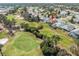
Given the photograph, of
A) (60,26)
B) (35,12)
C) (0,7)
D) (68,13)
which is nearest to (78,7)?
(68,13)

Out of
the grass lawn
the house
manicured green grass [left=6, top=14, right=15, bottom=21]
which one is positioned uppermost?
manicured green grass [left=6, top=14, right=15, bottom=21]

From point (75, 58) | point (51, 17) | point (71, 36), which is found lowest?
point (75, 58)

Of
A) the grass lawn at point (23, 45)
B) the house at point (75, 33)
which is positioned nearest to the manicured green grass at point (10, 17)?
the grass lawn at point (23, 45)

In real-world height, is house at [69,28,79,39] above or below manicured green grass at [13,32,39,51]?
above

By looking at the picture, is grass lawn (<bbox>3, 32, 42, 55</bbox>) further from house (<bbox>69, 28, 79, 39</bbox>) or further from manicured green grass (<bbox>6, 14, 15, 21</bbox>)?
house (<bbox>69, 28, 79, 39</bbox>)

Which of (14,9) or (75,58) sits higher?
(14,9)

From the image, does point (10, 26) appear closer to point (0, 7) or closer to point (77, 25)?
point (0, 7)

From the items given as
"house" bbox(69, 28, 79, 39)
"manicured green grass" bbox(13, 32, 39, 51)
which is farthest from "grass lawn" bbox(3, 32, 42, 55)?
"house" bbox(69, 28, 79, 39)

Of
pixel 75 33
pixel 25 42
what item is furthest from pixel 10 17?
pixel 75 33
